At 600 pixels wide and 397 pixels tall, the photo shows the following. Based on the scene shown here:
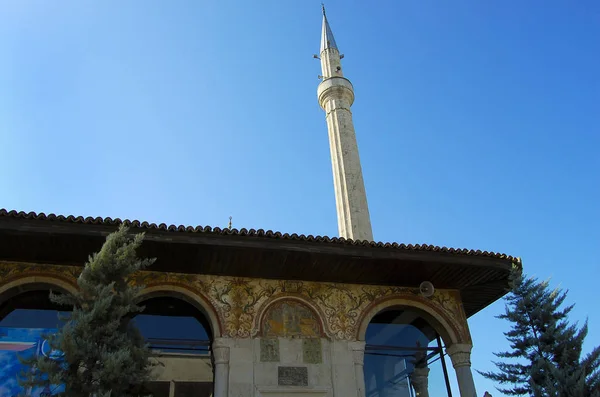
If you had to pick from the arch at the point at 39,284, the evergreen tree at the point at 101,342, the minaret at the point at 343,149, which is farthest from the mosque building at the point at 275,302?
the minaret at the point at 343,149

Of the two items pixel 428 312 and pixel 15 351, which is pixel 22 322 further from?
pixel 428 312

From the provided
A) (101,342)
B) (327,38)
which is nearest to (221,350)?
(101,342)

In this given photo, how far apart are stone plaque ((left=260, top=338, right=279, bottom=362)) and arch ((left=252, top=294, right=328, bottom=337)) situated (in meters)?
0.15

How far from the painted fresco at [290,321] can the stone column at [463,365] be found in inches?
93.8

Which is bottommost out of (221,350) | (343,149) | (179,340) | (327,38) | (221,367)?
(221,367)

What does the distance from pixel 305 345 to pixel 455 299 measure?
9.42ft

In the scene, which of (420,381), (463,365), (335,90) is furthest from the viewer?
(335,90)

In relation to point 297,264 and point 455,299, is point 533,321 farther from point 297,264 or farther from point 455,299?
point 297,264

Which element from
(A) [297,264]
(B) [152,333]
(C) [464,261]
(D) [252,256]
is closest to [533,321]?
(C) [464,261]

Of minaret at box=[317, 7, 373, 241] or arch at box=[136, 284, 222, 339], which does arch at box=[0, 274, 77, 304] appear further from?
minaret at box=[317, 7, 373, 241]

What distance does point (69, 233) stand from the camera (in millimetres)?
7348

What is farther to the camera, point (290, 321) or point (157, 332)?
point (290, 321)

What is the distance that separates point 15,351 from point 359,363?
510 cm

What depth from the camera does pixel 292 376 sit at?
824cm
